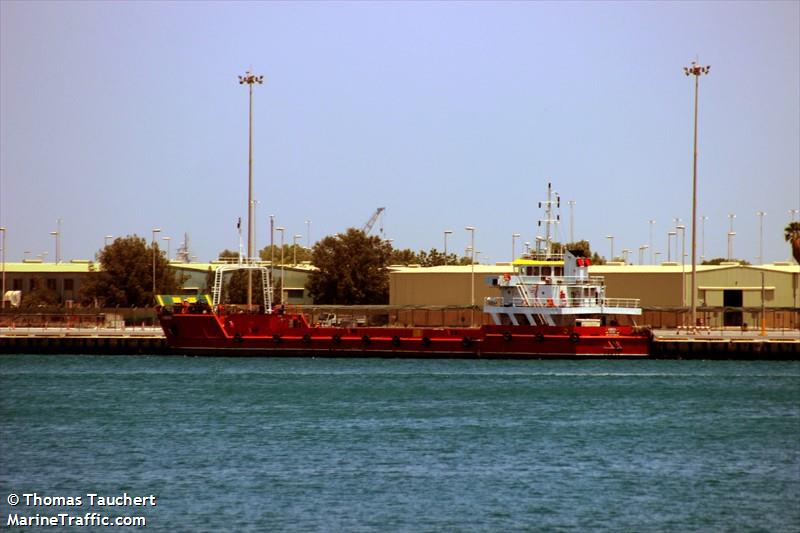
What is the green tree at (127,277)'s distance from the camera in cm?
11050

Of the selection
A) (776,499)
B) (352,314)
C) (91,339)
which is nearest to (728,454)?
(776,499)

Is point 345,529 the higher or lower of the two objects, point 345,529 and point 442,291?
the lower

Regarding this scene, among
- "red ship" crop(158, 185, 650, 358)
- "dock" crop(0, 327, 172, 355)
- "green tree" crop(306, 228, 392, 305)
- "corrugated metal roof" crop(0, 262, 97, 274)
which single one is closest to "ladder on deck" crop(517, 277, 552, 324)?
"red ship" crop(158, 185, 650, 358)

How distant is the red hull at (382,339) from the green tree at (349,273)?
41.3 m

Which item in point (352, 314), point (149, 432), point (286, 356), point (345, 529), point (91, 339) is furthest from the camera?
point (352, 314)

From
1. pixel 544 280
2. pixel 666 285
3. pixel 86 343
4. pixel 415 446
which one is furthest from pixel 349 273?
pixel 415 446

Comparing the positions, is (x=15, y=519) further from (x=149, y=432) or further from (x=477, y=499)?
(x=149, y=432)

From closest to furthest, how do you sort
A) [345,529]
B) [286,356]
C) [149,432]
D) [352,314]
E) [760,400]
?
[345,529] < [149,432] < [760,400] < [286,356] < [352,314]

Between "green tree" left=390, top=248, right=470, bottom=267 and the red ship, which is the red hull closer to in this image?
the red ship

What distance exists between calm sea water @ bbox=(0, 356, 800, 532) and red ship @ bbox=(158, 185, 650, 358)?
379 cm

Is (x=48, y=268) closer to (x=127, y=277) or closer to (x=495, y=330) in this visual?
(x=127, y=277)

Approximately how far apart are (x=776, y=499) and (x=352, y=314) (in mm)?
63258

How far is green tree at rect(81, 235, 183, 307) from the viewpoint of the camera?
11050 cm

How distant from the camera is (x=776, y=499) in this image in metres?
33.2
